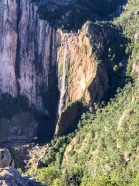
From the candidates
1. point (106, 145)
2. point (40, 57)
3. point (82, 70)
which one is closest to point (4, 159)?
point (106, 145)

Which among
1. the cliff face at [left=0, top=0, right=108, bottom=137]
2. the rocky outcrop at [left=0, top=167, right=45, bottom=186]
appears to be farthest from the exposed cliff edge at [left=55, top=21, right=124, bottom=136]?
the rocky outcrop at [left=0, top=167, right=45, bottom=186]

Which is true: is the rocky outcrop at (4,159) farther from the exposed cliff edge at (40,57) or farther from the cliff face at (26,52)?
the cliff face at (26,52)

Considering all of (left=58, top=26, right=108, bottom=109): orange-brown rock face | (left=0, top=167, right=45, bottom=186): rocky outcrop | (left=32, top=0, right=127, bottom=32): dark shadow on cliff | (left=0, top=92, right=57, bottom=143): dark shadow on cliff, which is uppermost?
(left=32, top=0, right=127, bottom=32): dark shadow on cliff

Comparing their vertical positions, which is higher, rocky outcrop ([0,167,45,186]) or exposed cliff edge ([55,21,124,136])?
exposed cliff edge ([55,21,124,136])

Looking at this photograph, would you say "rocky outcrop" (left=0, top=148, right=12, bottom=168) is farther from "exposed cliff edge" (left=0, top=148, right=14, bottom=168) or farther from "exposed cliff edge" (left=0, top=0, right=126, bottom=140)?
"exposed cliff edge" (left=0, top=0, right=126, bottom=140)

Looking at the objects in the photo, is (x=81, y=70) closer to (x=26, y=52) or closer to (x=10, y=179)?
(x=26, y=52)

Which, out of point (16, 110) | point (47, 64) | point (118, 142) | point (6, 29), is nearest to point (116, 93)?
point (118, 142)

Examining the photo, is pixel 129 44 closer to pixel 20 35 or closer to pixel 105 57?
pixel 105 57
